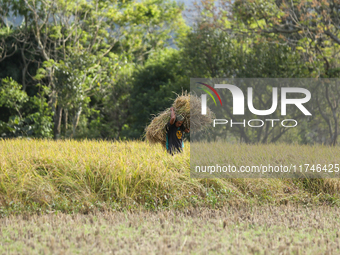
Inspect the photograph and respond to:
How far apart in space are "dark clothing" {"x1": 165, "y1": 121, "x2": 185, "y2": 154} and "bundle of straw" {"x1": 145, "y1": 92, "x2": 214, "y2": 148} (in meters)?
0.13

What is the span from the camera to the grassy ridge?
17.6 feet

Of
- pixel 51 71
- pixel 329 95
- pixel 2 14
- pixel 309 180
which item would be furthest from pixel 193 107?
pixel 2 14

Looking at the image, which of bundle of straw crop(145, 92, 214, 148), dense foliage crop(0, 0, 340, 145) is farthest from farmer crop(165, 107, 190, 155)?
dense foliage crop(0, 0, 340, 145)

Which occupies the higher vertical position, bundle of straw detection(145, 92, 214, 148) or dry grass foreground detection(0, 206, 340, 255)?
bundle of straw detection(145, 92, 214, 148)

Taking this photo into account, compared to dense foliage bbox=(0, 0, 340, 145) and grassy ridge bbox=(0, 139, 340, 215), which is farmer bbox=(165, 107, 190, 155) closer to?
grassy ridge bbox=(0, 139, 340, 215)

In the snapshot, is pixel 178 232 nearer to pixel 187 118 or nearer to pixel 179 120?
pixel 179 120

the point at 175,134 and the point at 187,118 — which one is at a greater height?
the point at 187,118

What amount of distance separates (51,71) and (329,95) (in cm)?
1214

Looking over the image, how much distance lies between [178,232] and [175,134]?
11.4ft

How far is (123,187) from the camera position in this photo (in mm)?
5551

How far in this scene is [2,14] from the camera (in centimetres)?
1758

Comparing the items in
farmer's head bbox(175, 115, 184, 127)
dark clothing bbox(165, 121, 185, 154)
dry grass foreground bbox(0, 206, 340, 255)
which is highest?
A: farmer's head bbox(175, 115, 184, 127)

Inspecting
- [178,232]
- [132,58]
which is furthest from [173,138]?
[132,58]

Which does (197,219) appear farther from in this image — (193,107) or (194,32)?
(194,32)
